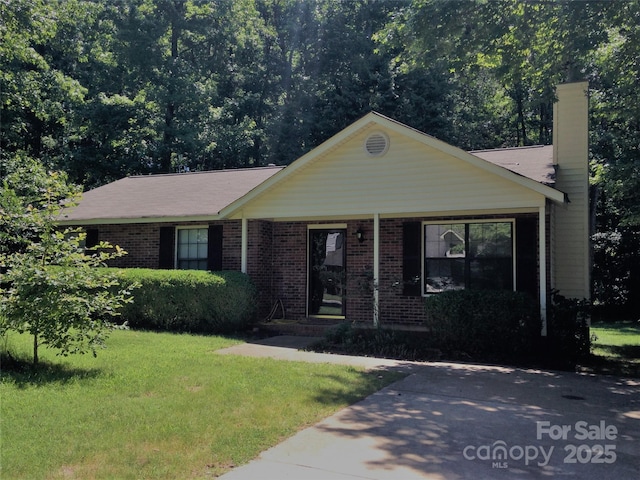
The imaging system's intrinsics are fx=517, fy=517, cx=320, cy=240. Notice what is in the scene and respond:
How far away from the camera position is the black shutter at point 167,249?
13500 mm

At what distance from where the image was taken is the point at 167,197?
14.7m

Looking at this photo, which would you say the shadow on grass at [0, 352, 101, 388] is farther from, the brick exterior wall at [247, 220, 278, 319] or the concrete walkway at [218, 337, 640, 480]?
the brick exterior wall at [247, 220, 278, 319]

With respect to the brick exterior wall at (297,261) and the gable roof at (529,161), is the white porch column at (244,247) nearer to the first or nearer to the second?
the brick exterior wall at (297,261)

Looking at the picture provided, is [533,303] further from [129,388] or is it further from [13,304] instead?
[13,304]

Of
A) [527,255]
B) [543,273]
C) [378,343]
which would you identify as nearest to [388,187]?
[527,255]

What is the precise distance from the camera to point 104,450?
166 inches

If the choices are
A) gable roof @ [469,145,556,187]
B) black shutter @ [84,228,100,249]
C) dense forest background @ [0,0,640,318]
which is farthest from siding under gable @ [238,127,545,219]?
dense forest background @ [0,0,640,318]

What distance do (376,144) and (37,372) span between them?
750 cm

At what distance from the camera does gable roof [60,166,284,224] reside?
42.9ft

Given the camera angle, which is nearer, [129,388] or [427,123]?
[129,388]

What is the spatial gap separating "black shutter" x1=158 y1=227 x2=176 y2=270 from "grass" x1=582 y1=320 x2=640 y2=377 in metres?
9.76

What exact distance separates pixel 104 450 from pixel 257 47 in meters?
29.8

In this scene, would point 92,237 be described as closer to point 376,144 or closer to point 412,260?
point 376,144

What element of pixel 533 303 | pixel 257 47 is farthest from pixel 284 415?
pixel 257 47
